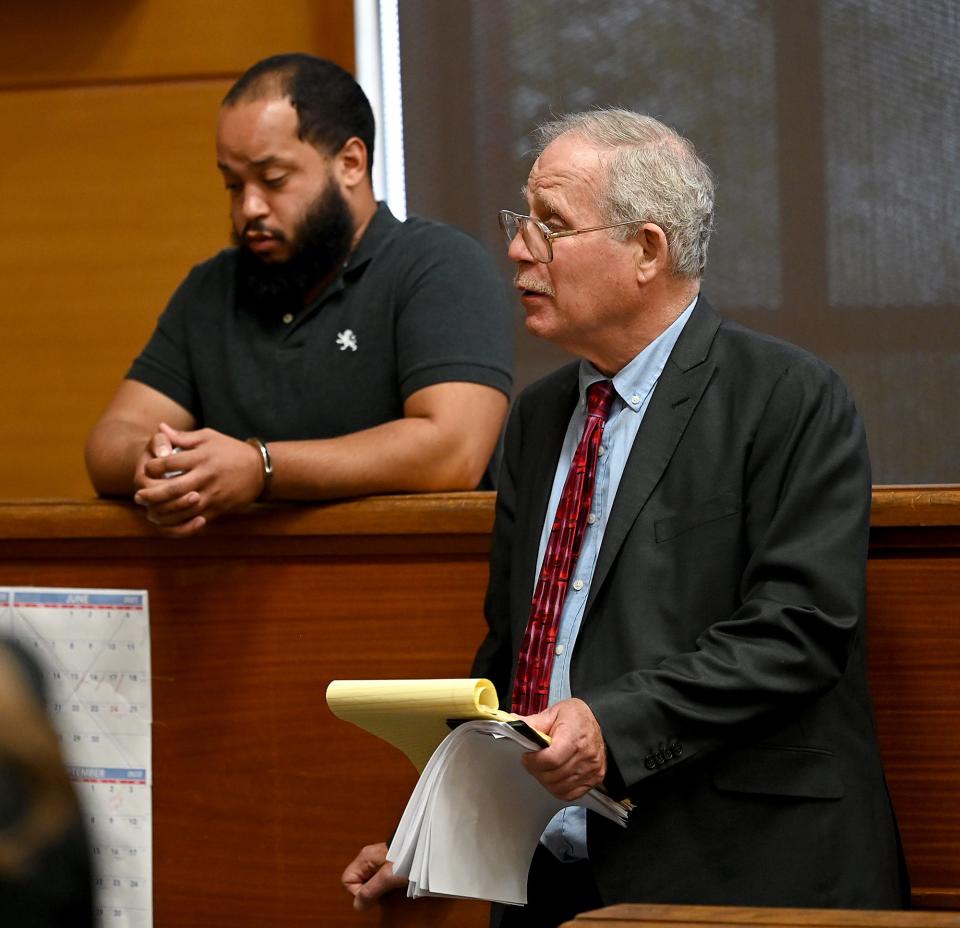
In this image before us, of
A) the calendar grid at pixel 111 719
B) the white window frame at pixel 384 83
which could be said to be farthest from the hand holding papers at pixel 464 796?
the white window frame at pixel 384 83

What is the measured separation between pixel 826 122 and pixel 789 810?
219cm

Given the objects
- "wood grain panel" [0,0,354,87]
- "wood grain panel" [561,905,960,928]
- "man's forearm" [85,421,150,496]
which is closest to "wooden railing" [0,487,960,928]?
"man's forearm" [85,421,150,496]

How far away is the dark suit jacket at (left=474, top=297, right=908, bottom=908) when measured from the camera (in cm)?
180

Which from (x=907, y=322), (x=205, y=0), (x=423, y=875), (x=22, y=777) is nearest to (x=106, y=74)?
(x=205, y=0)

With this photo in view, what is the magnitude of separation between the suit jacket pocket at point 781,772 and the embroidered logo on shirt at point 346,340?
3.71ft

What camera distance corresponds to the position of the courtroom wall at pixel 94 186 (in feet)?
12.9

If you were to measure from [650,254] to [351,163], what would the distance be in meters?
1.03

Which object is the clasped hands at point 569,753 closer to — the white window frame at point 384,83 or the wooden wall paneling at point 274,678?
the wooden wall paneling at point 274,678

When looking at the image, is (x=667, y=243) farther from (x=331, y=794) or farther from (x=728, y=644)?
(x=331, y=794)

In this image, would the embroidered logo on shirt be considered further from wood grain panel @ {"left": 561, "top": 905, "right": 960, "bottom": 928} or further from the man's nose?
wood grain panel @ {"left": 561, "top": 905, "right": 960, "bottom": 928}

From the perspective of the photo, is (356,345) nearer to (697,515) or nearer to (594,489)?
(594,489)

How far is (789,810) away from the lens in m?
1.86

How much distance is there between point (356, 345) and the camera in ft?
8.86

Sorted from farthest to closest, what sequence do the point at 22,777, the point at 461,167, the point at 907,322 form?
the point at 461,167
the point at 907,322
the point at 22,777
